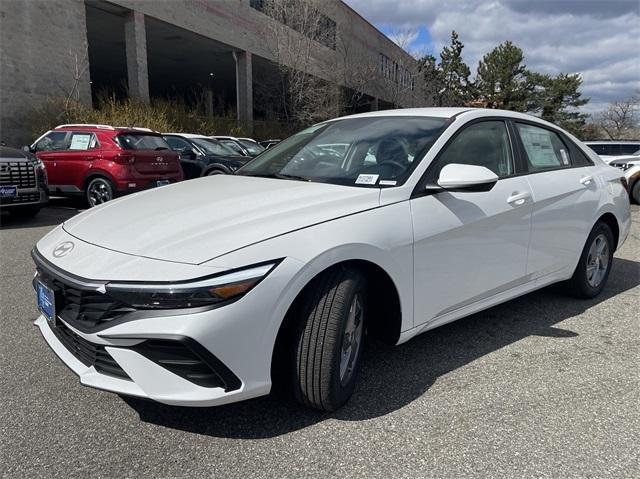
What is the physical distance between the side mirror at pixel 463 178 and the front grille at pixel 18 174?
7293mm

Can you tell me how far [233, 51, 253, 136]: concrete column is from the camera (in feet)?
90.5

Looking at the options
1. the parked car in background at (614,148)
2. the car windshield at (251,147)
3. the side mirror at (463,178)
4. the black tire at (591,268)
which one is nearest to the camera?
the side mirror at (463,178)

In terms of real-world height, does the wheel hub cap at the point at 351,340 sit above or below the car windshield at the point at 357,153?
below

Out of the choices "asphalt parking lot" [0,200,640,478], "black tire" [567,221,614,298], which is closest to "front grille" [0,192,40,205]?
"asphalt parking lot" [0,200,640,478]

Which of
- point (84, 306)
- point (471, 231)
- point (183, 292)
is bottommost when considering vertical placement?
point (84, 306)

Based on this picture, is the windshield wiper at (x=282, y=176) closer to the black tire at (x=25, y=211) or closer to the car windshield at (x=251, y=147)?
the black tire at (x=25, y=211)

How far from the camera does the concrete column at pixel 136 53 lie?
2045 centimetres

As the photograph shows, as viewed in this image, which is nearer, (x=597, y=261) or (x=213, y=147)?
(x=597, y=261)

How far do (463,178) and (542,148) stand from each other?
5.21 feet

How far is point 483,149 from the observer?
11.4 ft

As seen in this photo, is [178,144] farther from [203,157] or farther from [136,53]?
[136,53]

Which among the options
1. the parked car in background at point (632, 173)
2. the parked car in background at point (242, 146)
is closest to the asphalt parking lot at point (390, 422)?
the parked car in background at point (242, 146)

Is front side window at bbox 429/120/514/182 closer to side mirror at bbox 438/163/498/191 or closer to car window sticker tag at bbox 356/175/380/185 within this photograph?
side mirror at bbox 438/163/498/191

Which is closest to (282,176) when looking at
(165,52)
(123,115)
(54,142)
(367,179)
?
(367,179)
